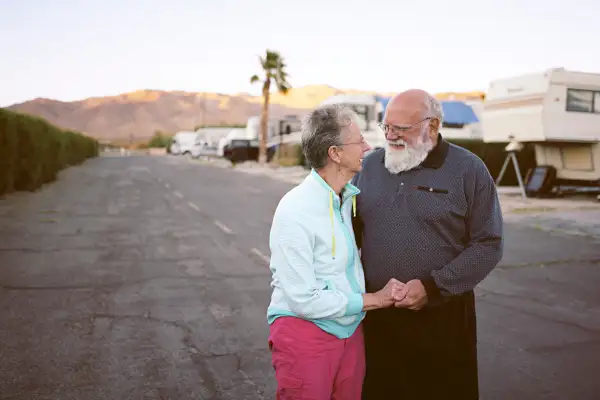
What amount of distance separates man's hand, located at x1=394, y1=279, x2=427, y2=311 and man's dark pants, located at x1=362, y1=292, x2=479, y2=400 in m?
0.14

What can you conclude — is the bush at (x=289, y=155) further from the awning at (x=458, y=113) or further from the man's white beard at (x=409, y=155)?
the man's white beard at (x=409, y=155)

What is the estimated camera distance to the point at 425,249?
2.87 meters

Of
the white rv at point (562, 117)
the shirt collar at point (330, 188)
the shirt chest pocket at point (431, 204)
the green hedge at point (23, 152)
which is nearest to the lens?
the shirt collar at point (330, 188)

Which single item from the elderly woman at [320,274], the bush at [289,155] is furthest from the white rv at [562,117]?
the bush at [289,155]

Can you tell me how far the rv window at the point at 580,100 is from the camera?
61.2 feet

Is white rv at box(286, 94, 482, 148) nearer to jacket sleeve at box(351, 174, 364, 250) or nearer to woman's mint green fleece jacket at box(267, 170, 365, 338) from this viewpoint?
jacket sleeve at box(351, 174, 364, 250)

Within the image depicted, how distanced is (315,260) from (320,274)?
2.5 inches

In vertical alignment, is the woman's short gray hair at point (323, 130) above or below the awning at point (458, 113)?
below

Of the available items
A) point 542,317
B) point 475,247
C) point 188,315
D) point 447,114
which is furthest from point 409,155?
point 447,114

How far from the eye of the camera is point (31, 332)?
18.8 ft

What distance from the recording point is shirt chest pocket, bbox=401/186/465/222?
2.84 m

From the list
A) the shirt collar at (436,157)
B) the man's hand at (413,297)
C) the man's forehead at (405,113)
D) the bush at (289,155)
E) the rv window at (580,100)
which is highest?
the rv window at (580,100)

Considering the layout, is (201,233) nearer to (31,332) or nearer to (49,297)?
(49,297)

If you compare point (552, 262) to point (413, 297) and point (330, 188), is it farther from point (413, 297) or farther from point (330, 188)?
point (330, 188)
